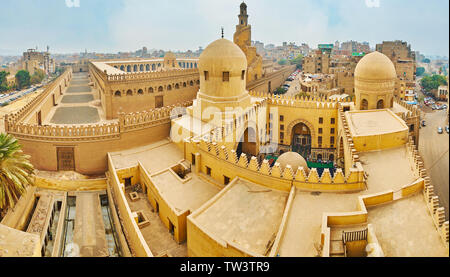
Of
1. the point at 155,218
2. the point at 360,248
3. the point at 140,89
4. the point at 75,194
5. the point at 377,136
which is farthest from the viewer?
the point at 140,89

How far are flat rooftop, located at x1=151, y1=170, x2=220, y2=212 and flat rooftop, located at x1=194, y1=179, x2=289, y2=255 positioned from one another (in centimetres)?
184

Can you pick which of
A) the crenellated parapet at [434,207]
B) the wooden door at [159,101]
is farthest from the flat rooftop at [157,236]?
the wooden door at [159,101]

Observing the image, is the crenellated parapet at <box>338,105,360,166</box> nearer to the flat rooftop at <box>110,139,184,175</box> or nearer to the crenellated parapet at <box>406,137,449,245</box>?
the crenellated parapet at <box>406,137,449,245</box>

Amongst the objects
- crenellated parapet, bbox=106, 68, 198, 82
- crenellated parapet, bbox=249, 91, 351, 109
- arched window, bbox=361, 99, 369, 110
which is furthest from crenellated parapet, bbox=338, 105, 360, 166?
crenellated parapet, bbox=106, 68, 198, 82

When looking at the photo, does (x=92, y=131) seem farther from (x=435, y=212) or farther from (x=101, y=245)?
→ (x=435, y=212)

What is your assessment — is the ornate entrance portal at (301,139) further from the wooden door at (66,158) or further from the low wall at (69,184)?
the wooden door at (66,158)

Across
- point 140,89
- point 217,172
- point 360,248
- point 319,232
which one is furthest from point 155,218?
point 140,89

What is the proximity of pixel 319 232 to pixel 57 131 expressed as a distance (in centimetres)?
1932

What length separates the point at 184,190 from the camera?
65.0 feet

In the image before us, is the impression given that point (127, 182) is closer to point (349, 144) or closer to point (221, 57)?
point (221, 57)

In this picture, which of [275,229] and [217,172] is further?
[217,172]

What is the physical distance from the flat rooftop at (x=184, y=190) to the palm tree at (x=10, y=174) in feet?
24.4

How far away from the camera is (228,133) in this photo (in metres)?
23.7

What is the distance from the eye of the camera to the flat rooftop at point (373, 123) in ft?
73.5
